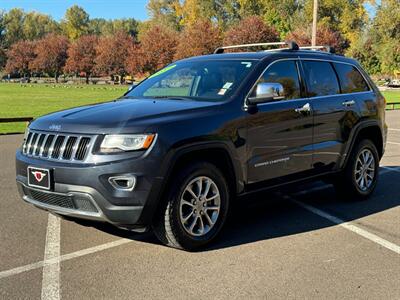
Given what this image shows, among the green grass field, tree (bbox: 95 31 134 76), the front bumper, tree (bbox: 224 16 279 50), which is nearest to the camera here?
the front bumper

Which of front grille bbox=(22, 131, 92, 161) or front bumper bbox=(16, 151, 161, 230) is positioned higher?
front grille bbox=(22, 131, 92, 161)

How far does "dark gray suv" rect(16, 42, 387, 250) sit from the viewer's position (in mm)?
4141

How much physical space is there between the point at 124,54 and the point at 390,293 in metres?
85.7

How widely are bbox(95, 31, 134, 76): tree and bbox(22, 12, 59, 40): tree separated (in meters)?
53.0

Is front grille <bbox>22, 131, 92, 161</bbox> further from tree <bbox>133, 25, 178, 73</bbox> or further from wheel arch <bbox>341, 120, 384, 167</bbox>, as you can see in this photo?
tree <bbox>133, 25, 178, 73</bbox>

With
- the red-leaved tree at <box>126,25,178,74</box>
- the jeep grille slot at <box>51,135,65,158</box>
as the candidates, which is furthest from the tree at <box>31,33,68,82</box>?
the jeep grille slot at <box>51,135,65,158</box>

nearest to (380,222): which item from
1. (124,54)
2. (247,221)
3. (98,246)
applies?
(247,221)

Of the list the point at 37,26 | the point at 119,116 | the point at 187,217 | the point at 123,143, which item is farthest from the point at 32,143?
the point at 37,26

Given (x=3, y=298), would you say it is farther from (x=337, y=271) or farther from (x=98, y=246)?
(x=337, y=271)

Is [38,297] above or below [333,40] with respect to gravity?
below

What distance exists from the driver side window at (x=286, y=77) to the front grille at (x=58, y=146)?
202 centimetres

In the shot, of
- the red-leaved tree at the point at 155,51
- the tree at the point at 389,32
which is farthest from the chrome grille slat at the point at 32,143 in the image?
the red-leaved tree at the point at 155,51

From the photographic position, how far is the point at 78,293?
12.2ft

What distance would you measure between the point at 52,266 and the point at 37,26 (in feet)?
474
